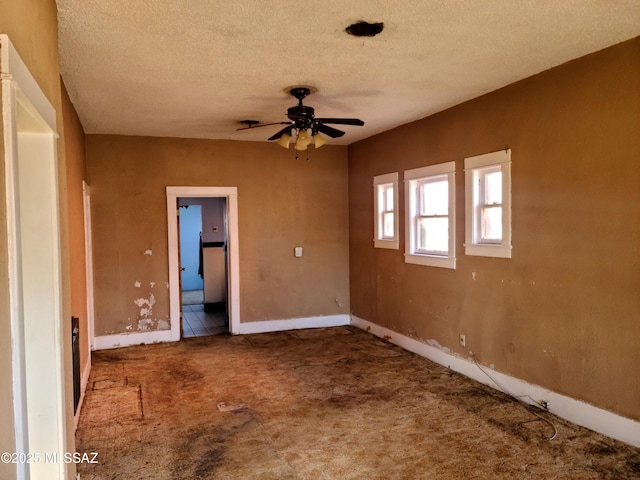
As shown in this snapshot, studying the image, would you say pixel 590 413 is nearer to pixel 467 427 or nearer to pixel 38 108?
pixel 467 427

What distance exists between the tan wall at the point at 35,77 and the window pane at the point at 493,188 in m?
3.46

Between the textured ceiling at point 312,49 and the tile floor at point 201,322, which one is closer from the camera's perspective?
the textured ceiling at point 312,49

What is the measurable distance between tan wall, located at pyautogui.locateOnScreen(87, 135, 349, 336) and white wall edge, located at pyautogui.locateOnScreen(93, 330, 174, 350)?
84 millimetres

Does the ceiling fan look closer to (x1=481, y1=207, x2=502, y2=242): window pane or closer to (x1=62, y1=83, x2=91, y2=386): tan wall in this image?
(x1=481, y1=207, x2=502, y2=242): window pane

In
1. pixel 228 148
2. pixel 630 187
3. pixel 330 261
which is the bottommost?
pixel 330 261

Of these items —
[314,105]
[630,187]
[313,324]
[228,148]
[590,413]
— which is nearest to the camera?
[630,187]

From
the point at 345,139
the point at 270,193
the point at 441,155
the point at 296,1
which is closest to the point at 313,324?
the point at 270,193

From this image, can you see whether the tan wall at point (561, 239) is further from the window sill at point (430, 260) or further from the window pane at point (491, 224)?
the window pane at point (491, 224)

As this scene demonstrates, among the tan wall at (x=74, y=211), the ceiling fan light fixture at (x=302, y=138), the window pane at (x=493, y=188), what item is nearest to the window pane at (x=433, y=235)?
the window pane at (x=493, y=188)

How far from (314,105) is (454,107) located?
4.51 ft

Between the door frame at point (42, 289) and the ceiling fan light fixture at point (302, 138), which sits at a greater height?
the ceiling fan light fixture at point (302, 138)

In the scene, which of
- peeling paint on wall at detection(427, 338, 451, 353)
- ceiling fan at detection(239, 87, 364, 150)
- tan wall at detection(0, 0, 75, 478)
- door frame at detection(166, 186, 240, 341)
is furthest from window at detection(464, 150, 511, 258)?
tan wall at detection(0, 0, 75, 478)

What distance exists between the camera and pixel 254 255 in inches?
256

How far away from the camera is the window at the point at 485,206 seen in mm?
4121
